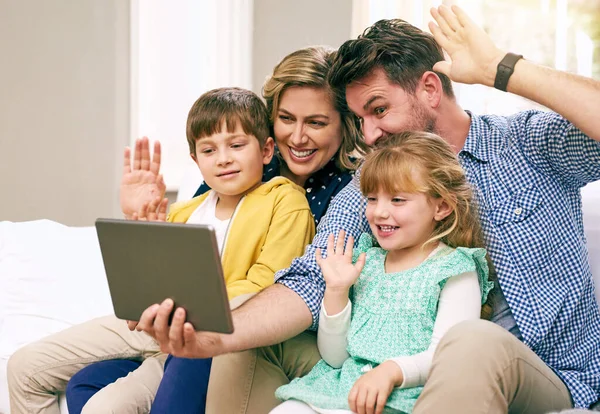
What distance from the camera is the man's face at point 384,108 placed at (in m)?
1.85

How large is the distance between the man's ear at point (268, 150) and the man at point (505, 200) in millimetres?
215

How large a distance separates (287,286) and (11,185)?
7.93 feet

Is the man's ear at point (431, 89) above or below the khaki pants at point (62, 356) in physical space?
above

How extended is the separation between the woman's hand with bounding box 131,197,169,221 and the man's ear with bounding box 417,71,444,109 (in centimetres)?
67

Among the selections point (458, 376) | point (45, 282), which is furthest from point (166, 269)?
point (45, 282)

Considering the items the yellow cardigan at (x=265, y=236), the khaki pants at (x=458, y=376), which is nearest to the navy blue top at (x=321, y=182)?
the yellow cardigan at (x=265, y=236)

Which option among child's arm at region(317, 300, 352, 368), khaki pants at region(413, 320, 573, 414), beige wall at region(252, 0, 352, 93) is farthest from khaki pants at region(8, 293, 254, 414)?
beige wall at region(252, 0, 352, 93)

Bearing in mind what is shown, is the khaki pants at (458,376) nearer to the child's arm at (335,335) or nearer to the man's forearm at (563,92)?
the child's arm at (335,335)

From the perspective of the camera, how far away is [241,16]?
3740 mm

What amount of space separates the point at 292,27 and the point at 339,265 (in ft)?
8.05

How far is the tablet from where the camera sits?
122 cm

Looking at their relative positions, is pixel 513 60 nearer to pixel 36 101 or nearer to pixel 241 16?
pixel 241 16

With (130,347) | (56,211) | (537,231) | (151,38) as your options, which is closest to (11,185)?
(56,211)

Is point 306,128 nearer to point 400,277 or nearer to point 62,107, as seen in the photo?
point 400,277
